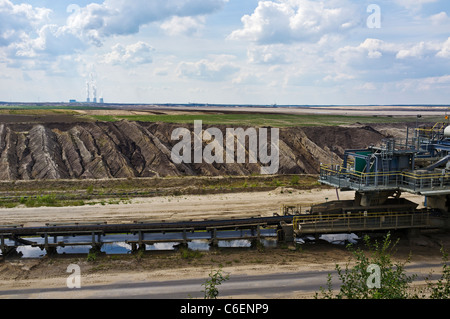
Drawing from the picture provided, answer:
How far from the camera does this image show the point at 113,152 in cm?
4847

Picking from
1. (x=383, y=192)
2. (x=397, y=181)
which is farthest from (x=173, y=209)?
(x=397, y=181)

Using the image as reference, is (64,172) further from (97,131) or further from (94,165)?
(97,131)

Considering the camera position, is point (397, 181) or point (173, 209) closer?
point (397, 181)

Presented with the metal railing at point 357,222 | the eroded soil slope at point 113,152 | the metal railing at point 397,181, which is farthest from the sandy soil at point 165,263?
the eroded soil slope at point 113,152

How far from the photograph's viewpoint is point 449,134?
64.7 ft

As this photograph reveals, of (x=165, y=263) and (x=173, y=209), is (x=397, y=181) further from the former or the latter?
(x=173, y=209)

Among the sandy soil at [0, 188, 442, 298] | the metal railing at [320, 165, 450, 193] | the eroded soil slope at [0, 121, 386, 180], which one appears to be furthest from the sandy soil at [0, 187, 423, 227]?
the eroded soil slope at [0, 121, 386, 180]

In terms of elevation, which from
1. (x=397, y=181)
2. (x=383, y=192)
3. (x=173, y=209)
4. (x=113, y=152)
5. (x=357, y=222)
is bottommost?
(x=173, y=209)

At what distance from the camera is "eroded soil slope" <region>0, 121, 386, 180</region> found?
43.4 m

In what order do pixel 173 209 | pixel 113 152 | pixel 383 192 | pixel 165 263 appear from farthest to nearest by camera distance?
pixel 113 152 → pixel 173 209 → pixel 383 192 → pixel 165 263

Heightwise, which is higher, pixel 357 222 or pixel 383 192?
pixel 383 192

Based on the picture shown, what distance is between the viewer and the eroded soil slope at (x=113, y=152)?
43.4m

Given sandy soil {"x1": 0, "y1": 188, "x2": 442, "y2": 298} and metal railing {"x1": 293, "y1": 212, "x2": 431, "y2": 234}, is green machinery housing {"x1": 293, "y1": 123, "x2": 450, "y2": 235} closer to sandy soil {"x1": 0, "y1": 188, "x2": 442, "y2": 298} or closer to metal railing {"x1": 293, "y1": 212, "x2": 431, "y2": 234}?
metal railing {"x1": 293, "y1": 212, "x2": 431, "y2": 234}
